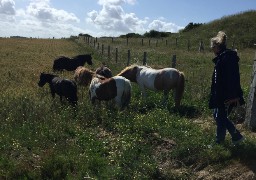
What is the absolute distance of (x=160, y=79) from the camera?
1179 cm

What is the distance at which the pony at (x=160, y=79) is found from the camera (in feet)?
37.4

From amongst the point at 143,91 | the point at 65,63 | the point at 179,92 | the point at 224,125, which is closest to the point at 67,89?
the point at 143,91

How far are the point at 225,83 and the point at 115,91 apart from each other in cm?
459

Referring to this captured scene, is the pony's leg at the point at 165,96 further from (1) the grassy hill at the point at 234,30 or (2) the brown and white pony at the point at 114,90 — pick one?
(1) the grassy hill at the point at 234,30

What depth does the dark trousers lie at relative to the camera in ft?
23.7

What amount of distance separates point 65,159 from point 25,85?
829 cm

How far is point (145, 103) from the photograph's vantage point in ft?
38.0

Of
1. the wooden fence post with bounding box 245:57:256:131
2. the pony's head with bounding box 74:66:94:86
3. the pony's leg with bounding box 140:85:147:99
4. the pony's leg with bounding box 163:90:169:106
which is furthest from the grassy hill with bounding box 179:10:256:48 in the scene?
the wooden fence post with bounding box 245:57:256:131

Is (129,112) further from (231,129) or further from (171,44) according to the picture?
(171,44)

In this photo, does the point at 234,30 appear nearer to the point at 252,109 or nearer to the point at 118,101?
the point at 118,101

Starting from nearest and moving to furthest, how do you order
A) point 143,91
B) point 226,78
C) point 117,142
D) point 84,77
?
point 226,78
point 117,142
point 143,91
point 84,77

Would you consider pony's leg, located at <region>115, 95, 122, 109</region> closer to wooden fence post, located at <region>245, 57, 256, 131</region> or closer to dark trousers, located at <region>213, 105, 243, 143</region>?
wooden fence post, located at <region>245, 57, 256, 131</region>

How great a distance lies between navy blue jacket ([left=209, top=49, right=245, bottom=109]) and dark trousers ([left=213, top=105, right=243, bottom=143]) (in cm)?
16

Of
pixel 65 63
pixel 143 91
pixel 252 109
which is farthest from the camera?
Answer: pixel 65 63
